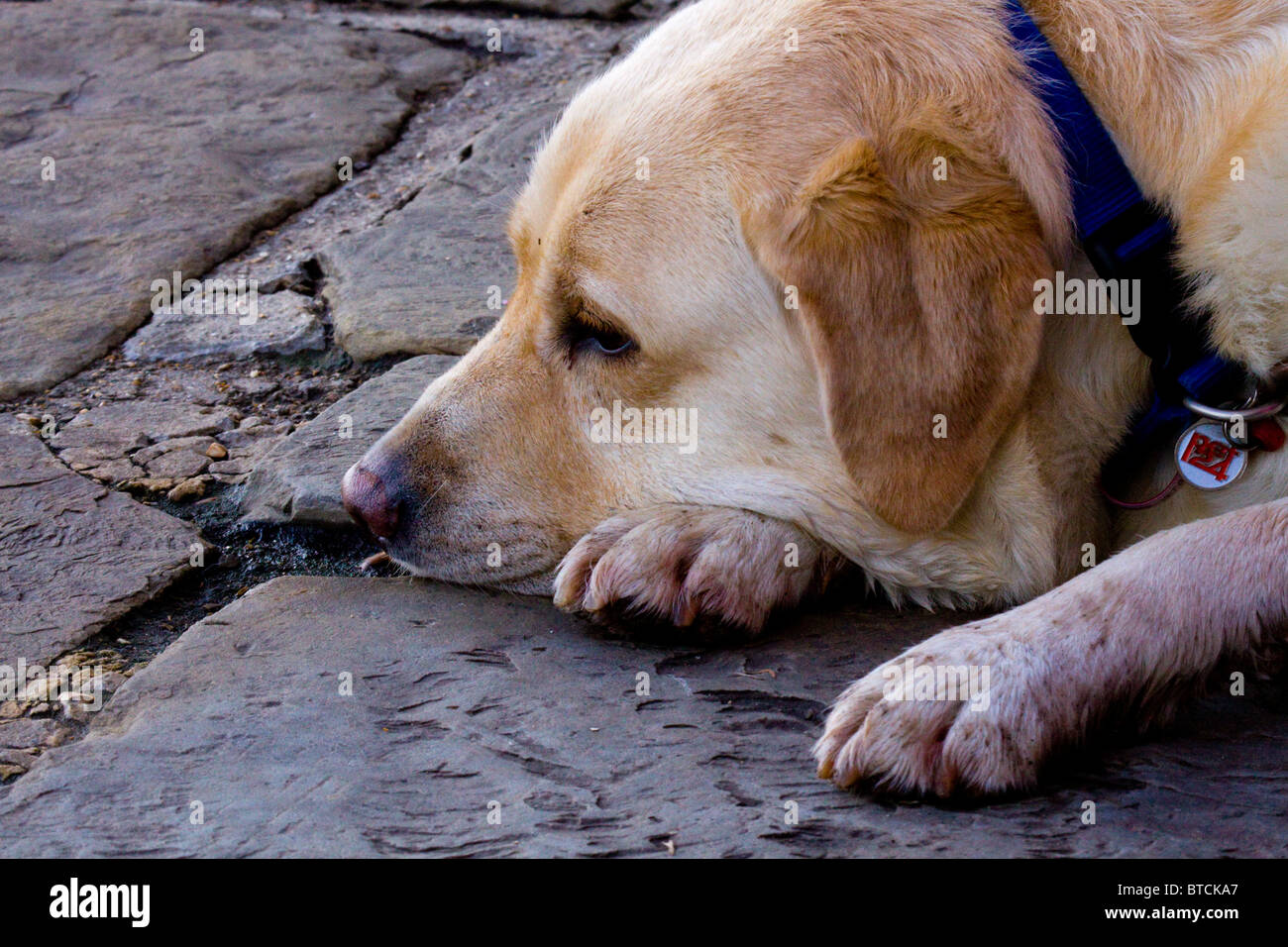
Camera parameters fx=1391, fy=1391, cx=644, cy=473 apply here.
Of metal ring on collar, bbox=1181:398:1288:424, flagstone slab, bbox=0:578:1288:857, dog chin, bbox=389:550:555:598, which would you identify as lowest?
flagstone slab, bbox=0:578:1288:857

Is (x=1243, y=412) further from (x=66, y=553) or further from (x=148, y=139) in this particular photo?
(x=148, y=139)

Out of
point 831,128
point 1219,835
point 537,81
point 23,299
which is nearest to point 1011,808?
point 1219,835

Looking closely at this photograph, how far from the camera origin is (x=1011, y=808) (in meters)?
1.78

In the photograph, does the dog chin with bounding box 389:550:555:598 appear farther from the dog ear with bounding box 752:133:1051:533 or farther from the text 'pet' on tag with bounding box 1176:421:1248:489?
the text 'pet' on tag with bounding box 1176:421:1248:489

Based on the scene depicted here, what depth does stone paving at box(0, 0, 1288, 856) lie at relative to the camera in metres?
1.76

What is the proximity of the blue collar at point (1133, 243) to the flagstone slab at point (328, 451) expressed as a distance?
146 cm

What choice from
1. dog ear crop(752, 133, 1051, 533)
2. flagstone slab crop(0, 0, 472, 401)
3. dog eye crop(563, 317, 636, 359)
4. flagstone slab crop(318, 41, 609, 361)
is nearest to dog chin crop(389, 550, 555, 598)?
dog eye crop(563, 317, 636, 359)

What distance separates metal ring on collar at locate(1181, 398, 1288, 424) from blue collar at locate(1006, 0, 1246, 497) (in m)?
0.02

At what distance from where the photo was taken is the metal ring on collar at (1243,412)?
2.09 meters

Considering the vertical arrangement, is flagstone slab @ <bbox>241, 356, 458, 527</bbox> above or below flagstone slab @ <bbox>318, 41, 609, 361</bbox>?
below

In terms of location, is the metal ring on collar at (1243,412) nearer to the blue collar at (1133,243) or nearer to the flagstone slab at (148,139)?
the blue collar at (1133,243)

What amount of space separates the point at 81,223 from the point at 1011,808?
313 centimetres

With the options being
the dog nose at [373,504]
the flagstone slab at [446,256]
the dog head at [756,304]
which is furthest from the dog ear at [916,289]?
the flagstone slab at [446,256]
